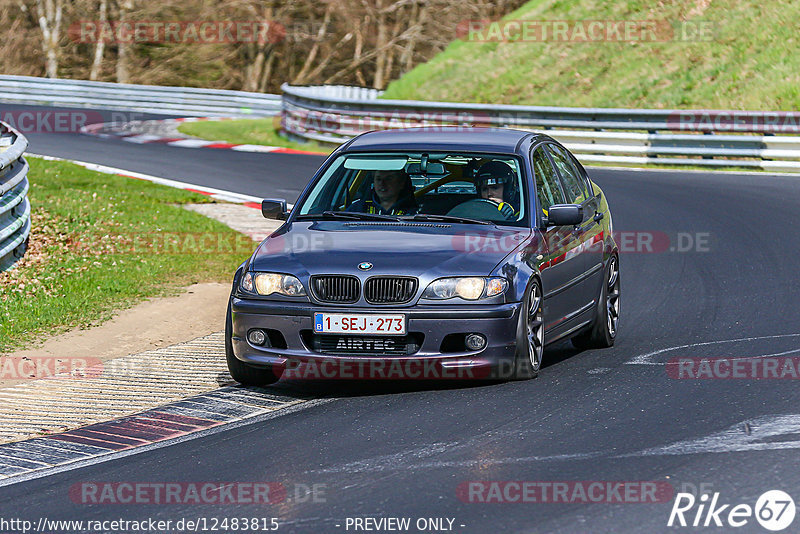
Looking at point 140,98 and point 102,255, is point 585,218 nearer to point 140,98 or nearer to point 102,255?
point 102,255

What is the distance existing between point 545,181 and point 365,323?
7.01 feet

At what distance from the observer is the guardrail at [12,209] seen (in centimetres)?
1276

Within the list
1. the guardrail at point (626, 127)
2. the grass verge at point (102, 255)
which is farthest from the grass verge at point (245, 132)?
the grass verge at point (102, 255)

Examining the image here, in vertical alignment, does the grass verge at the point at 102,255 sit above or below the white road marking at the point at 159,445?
below

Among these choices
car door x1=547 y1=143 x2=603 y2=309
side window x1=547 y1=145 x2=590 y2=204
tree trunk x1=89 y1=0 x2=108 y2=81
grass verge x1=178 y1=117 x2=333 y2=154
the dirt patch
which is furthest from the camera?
tree trunk x1=89 y1=0 x2=108 y2=81

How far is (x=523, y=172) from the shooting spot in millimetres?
8805

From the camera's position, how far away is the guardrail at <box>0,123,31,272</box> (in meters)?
12.8

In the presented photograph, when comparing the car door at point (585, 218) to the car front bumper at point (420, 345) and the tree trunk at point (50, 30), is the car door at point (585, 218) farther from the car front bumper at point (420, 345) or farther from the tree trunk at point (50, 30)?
the tree trunk at point (50, 30)

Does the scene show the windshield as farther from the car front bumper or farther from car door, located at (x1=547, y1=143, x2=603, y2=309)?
the car front bumper

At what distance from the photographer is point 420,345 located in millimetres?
7680

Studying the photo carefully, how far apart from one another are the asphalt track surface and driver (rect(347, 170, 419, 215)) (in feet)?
4.41

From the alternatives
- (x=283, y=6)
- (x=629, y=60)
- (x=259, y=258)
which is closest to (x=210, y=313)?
(x=259, y=258)

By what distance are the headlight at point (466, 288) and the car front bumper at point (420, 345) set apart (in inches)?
2.8

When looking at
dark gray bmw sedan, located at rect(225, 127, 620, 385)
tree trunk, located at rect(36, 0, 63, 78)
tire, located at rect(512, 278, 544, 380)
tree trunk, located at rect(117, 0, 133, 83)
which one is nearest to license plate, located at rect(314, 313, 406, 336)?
dark gray bmw sedan, located at rect(225, 127, 620, 385)
